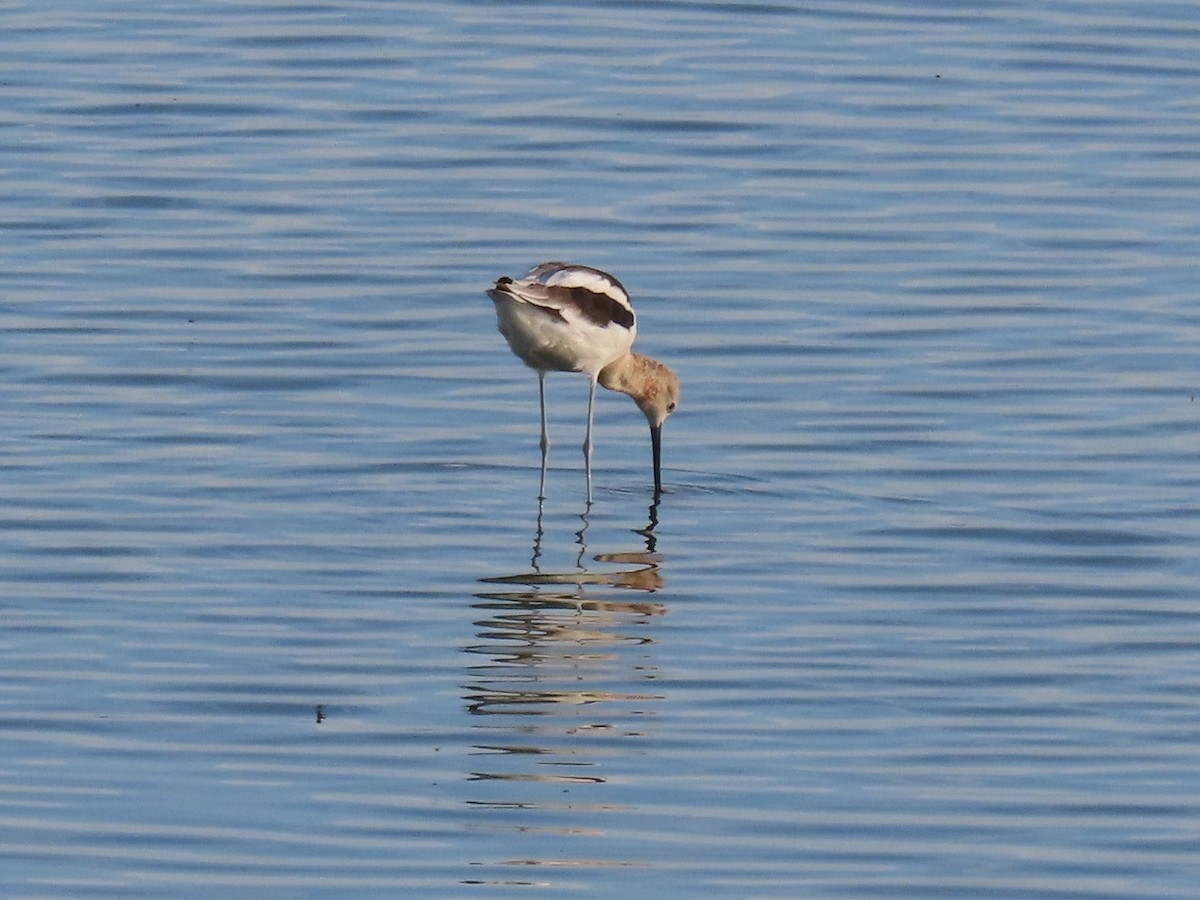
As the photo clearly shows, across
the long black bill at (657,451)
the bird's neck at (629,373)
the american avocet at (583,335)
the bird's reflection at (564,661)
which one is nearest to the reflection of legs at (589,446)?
the american avocet at (583,335)

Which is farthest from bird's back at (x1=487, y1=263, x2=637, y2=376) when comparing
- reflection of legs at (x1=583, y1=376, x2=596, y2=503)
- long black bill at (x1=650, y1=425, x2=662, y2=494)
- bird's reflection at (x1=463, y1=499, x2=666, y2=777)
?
bird's reflection at (x1=463, y1=499, x2=666, y2=777)

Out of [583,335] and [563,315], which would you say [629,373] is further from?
[563,315]

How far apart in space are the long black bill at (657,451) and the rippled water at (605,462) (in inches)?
3.1

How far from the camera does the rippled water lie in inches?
288

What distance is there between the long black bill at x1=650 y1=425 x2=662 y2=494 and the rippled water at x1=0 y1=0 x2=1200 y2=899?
0.08m

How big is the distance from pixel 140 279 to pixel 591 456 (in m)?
3.37

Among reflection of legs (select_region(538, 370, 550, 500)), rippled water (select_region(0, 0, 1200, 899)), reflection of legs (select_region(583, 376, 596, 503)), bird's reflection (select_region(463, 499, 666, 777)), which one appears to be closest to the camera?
rippled water (select_region(0, 0, 1200, 899))

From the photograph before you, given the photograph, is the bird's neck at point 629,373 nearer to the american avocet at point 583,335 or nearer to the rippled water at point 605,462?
the american avocet at point 583,335

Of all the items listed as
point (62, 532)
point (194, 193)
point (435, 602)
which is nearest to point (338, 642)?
point (435, 602)

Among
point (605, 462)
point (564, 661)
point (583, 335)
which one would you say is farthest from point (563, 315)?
point (564, 661)

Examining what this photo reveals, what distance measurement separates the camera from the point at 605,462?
40.5ft

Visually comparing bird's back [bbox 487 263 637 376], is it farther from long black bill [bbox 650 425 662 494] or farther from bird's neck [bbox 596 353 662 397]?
long black bill [bbox 650 425 662 494]

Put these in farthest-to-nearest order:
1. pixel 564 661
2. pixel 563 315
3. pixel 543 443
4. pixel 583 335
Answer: pixel 583 335 → pixel 563 315 → pixel 543 443 → pixel 564 661

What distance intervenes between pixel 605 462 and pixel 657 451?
0.48m
